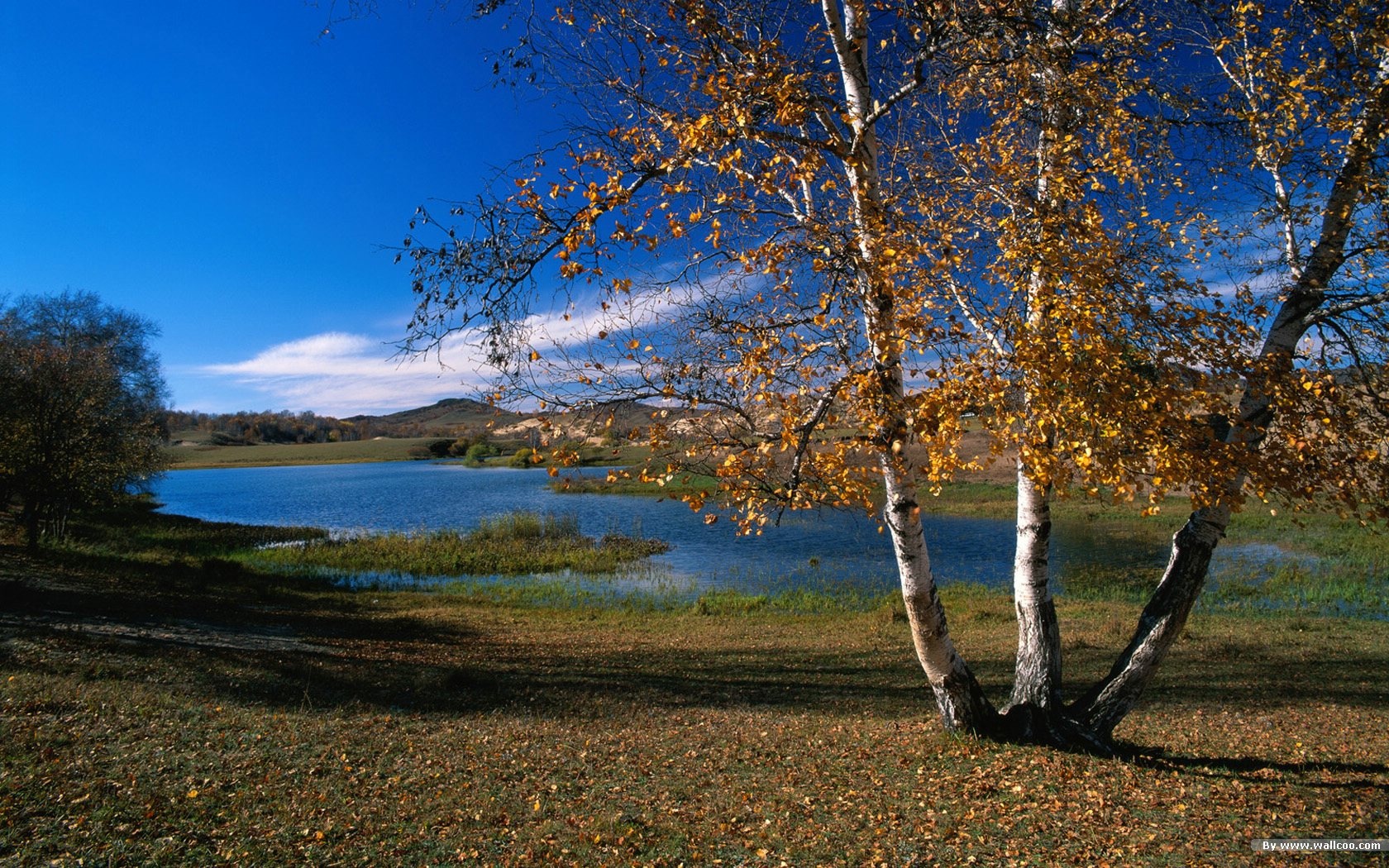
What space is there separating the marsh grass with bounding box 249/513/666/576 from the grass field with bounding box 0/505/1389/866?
12.7m

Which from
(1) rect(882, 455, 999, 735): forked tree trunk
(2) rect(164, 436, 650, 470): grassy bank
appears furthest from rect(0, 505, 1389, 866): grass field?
(2) rect(164, 436, 650, 470): grassy bank

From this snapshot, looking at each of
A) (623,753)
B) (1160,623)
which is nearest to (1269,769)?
(1160,623)

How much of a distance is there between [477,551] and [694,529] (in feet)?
37.7

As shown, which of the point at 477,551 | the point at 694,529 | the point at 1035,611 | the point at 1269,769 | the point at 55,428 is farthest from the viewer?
the point at 694,529

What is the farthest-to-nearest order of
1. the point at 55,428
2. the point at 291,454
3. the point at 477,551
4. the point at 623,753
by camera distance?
the point at 291,454
the point at 477,551
the point at 55,428
the point at 623,753

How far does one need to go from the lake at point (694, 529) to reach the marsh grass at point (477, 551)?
1.88 metres

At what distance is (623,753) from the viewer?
7.86 metres

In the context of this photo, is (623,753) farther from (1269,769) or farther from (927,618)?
(1269,769)

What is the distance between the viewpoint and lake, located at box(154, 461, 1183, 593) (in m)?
24.5

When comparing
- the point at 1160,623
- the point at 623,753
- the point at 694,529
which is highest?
the point at 1160,623

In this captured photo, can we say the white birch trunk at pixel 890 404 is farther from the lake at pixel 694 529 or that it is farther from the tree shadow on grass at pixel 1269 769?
the tree shadow on grass at pixel 1269 769

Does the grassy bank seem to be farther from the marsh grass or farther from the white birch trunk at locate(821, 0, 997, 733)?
the white birch trunk at locate(821, 0, 997, 733)

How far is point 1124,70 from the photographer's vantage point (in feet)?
22.9

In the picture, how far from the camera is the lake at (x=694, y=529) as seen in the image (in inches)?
965
